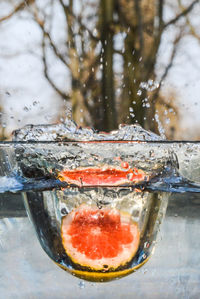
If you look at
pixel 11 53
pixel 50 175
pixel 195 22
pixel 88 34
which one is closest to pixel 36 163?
pixel 50 175

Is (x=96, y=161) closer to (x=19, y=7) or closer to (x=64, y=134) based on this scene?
(x=64, y=134)

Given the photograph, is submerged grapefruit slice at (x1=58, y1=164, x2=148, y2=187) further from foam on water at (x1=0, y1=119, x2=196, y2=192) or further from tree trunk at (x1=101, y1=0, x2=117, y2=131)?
tree trunk at (x1=101, y1=0, x2=117, y2=131)

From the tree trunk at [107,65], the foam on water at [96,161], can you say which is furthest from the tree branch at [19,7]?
the foam on water at [96,161]

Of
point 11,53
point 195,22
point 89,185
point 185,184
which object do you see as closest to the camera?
point 89,185

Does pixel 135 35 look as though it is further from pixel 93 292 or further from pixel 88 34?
pixel 93 292

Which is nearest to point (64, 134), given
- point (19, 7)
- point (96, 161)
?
point (96, 161)

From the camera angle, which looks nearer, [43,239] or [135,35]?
[43,239]

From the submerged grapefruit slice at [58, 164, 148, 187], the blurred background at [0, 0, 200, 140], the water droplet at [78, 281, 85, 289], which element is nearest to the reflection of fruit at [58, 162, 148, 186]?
the submerged grapefruit slice at [58, 164, 148, 187]
